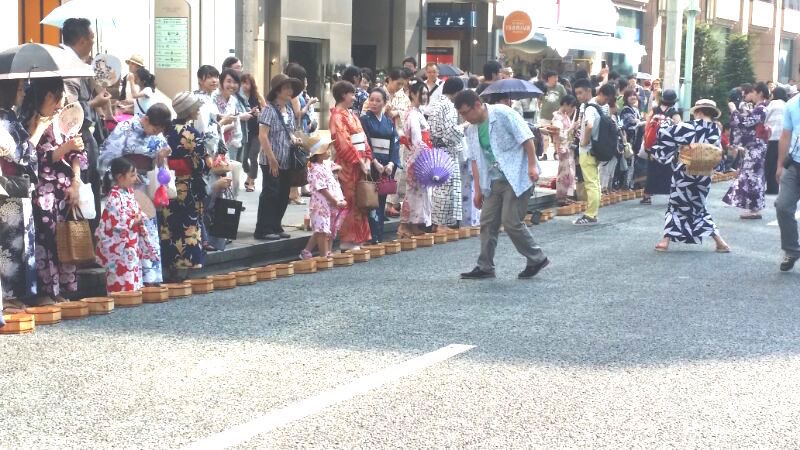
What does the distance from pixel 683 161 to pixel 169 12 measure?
42.0 feet

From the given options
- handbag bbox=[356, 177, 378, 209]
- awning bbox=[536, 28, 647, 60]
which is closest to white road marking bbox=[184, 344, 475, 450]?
handbag bbox=[356, 177, 378, 209]

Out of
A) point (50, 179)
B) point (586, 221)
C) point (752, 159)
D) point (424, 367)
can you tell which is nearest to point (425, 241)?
point (586, 221)

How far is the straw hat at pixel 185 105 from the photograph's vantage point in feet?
35.2

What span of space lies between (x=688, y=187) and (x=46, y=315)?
7428 millimetres

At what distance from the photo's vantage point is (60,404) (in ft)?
20.7

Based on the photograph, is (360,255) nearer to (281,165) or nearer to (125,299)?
(281,165)

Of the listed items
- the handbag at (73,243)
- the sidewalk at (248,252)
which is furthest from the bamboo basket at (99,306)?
the sidewalk at (248,252)

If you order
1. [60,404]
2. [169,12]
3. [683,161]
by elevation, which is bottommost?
[60,404]

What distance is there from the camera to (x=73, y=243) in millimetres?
9281

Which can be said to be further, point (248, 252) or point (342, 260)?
point (248, 252)

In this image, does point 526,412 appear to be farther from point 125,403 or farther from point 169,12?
point 169,12

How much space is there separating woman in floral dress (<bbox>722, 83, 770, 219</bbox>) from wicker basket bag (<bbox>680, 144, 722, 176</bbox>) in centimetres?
428

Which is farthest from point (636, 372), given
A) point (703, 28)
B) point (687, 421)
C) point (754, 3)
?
point (754, 3)

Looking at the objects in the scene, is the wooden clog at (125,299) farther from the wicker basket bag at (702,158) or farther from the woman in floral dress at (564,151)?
the woman in floral dress at (564,151)
